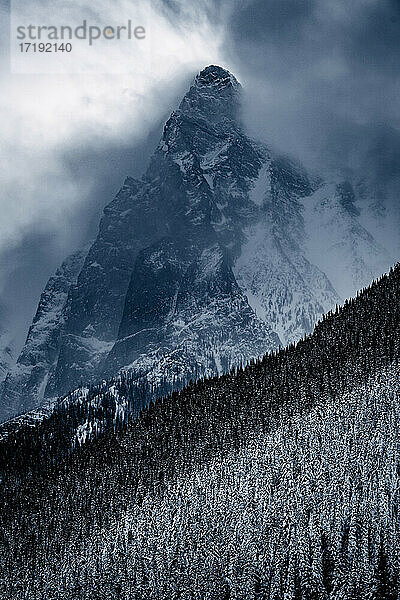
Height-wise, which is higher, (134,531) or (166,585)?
(134,531)

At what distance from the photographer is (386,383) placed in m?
165

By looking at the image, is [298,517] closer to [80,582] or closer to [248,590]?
[248,590]

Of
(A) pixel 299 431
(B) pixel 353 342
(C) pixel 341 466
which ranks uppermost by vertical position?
(B) pixel 353 342

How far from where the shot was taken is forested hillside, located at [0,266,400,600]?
118625mm

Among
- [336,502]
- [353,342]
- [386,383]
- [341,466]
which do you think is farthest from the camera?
[353,342]

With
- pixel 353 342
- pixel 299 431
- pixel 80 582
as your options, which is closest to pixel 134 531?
pixel 80 582

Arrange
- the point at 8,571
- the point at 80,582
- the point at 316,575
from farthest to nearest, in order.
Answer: the point at 8,571, the point at 80,582, the point at 316,575

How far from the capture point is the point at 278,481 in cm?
14588

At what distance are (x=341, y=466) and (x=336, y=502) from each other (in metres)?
11.4

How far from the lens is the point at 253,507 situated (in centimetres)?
14112

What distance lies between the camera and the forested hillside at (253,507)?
389ft

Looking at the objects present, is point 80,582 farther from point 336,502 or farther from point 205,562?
point 336,502

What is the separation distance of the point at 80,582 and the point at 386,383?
7232 cm

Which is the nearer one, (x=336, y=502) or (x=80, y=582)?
(x=336, y=502)
